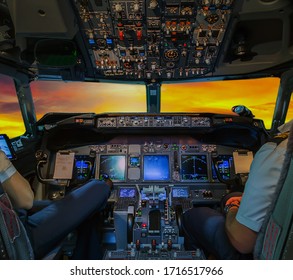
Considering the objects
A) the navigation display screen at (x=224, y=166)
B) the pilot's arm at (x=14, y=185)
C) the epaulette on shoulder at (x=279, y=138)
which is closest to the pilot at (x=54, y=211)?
the pilot's arm at (x=14, y=185)

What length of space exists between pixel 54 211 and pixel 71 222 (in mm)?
121

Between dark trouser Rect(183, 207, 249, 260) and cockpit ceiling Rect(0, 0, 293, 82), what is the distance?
5.73ft

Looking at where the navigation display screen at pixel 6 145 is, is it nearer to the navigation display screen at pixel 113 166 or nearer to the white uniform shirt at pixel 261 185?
the navigation display screen at pixel 113 166

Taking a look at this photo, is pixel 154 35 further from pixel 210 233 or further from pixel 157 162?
pixel 210 233

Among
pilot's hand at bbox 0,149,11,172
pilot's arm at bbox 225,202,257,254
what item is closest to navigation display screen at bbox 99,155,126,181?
pilot's hand at bbox 0,149,11,172

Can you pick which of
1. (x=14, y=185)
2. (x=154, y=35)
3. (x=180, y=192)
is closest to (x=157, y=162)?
(x=180, y=192)

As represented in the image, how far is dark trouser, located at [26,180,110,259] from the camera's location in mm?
1333

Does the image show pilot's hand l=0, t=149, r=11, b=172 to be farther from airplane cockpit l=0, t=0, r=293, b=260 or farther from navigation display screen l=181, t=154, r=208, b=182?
navigation display screen l=181, t=154, r=208, b=182

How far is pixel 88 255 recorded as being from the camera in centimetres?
201

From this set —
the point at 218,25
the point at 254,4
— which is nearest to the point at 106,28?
the point at 218,25

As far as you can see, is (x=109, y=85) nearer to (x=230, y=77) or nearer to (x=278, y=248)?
(x=230, y=77)

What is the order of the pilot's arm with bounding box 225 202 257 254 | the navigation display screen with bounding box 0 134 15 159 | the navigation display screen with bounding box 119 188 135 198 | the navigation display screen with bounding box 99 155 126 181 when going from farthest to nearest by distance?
the navigation display screen with bounding box 99 155 126 181, the navigation display screen with bounding box 119 188 135 198, the navigation display screen with bounding box 0 134 15 159, the pilot's arm with bounding box 225 202 257 254

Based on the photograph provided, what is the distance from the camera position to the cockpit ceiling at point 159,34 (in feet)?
7.15

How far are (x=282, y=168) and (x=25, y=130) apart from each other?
10.8 ft
